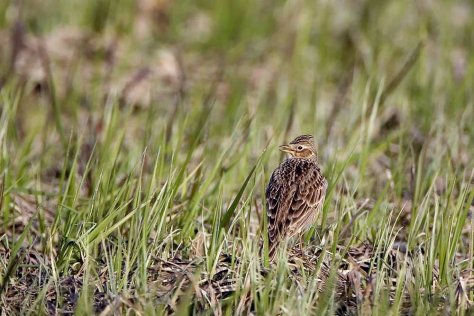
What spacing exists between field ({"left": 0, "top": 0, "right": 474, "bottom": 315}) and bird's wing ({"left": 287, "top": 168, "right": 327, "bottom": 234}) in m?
0.07

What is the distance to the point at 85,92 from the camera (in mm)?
9484

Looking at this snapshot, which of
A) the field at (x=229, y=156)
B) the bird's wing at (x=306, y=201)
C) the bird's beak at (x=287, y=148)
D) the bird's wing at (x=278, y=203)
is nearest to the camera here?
the field at (x=229, y=156)

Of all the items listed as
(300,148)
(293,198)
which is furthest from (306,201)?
(300,148)

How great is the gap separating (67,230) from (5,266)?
1.43 feet

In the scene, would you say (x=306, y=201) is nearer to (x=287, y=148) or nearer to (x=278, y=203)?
(x=278, y=203)

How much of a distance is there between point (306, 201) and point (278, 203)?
6.3 inches

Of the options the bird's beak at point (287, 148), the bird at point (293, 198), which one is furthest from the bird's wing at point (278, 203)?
the bird's beak at point (287, 148)

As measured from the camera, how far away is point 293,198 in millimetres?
5824

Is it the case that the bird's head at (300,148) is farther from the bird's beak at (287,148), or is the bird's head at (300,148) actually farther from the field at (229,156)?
the field at (229,156)

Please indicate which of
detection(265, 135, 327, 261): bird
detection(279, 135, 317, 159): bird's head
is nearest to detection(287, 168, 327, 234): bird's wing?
detection(265, 135, 327, 261): bird

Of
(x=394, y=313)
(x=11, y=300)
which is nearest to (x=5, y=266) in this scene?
(x=11, y=300)

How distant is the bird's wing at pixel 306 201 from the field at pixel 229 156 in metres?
0.07

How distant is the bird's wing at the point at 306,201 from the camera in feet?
18.5

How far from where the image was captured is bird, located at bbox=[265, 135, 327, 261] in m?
5.57
